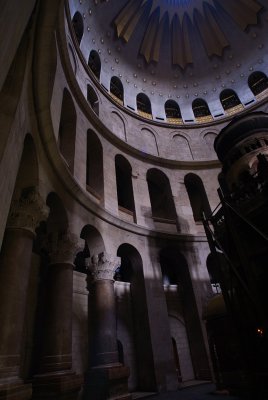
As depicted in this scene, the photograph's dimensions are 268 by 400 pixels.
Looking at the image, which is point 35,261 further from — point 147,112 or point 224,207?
point 147,112

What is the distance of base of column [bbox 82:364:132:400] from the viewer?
26.9 ft

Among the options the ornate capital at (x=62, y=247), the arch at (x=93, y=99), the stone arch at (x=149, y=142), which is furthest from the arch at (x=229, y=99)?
the ornate capital at (x=62, y=247)

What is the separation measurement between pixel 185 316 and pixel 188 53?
68.0 feet

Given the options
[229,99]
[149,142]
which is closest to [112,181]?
[149,142]

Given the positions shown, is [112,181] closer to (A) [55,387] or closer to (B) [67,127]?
(B) [67,127]

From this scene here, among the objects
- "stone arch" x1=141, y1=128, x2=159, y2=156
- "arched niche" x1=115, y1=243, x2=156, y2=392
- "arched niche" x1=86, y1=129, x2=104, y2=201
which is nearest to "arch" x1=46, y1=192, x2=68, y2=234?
"arched niche" x1=86, y1=129, x2=104, y2=201

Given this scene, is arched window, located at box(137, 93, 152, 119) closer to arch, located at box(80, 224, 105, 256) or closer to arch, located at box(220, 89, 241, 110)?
arch, located at box(220, 89, 241, 110)

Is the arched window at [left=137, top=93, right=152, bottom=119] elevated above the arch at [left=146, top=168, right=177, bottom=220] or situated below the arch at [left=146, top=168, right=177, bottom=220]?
above

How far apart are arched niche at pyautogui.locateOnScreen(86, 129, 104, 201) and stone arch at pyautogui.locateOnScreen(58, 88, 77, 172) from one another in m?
1.54

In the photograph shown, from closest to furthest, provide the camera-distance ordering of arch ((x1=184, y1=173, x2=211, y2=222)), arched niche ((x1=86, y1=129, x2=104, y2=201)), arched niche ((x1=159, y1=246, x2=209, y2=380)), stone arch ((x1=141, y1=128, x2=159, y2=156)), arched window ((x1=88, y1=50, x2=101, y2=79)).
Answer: arched niche ((x1=159, y1=246, x2=209, y2=380)) < arched niche ((x1=86, y1=129, x2=104, y2=201)) < arch ((x1=184, y1=173, x2=211, y2=222)) < arched window ((x1=88, y1=50, x2=101, y2=79)) < stone arch ((x1=141, y1=128, x2=159, y2=156))

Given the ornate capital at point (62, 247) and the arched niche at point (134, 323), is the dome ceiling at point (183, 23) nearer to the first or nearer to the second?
the arched niche at point (134, 323)

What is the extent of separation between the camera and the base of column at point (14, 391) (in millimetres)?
4500

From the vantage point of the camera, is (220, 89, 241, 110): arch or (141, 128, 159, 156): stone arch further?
(220, 89, 241, 110): arch

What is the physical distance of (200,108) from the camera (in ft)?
72.2
